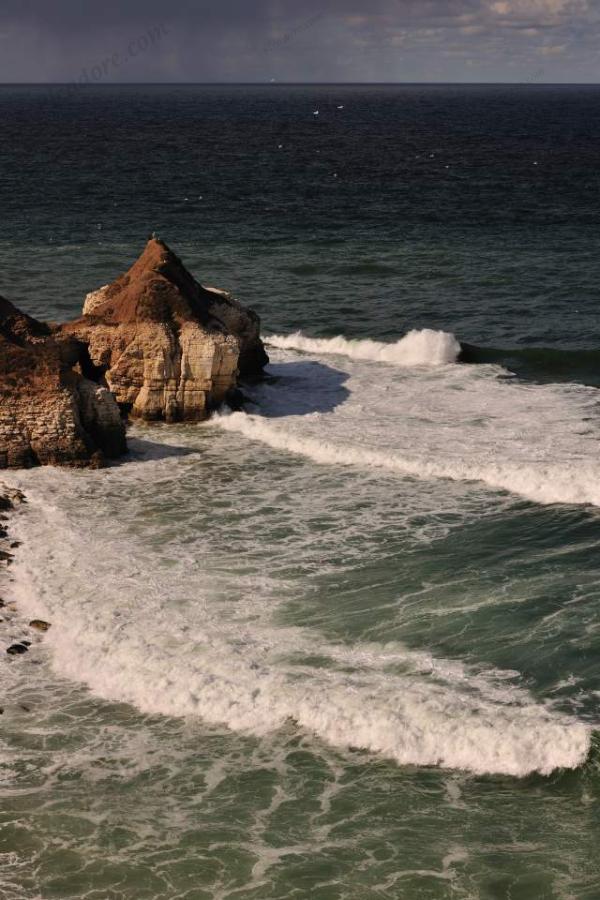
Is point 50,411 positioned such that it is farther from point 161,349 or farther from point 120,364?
point 161,349

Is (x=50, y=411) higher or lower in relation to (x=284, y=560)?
higher

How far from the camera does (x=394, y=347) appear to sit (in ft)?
111

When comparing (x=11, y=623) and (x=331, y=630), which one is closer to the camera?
(x=331, y=630)

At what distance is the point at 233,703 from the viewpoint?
15.5m

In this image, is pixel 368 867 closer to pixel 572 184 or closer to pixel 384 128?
pixel 572 184

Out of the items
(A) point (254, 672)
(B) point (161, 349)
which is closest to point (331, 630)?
(A) point (254, 672)

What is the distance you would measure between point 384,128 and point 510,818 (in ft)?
439

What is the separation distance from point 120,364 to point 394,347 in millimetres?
9706

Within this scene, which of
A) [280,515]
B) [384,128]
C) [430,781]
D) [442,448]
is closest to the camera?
[430,781]

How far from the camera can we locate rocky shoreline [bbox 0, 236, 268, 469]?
23.9 m

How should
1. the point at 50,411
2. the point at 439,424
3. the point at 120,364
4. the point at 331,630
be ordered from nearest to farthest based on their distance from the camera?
the point at 331,630 < the point at 50,411 < the point at 120,364 < the point at 439,424

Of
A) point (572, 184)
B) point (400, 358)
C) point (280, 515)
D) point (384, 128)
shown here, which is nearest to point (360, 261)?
point (400, 358)

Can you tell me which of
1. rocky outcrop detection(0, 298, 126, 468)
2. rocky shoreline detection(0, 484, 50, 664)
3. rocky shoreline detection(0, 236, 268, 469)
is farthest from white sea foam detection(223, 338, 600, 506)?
rocky shoreline detection(0, 484, 50, 664)

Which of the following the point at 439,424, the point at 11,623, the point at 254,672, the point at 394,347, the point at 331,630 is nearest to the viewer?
the point at 254,672
